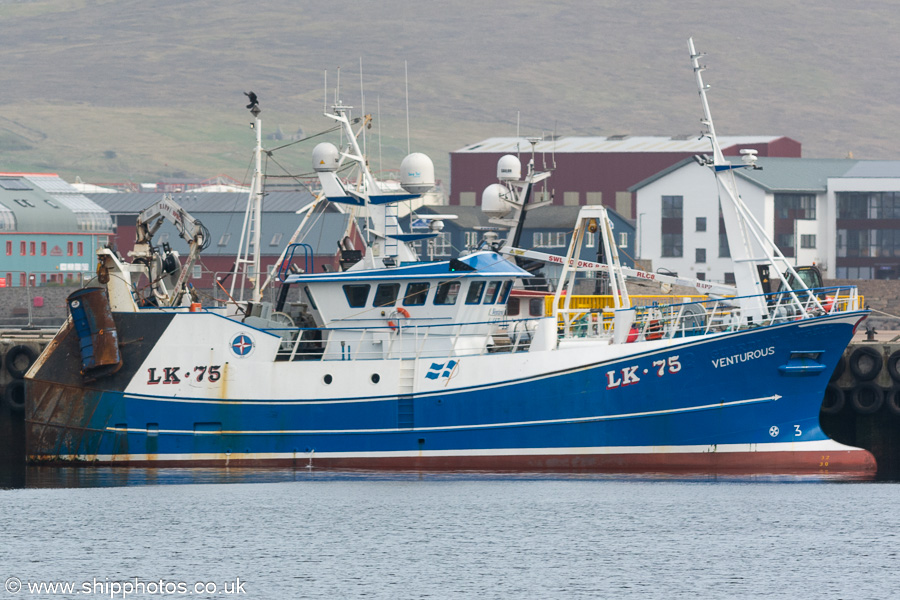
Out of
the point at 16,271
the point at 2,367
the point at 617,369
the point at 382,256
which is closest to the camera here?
the point at 617,369

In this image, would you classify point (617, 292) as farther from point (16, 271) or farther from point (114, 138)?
point (114, 138)

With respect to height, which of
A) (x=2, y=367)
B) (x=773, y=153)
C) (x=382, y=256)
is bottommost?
(x=2, y=367)

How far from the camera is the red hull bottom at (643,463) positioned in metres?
30.9

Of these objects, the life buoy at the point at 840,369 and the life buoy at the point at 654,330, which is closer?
the life buoy at the point at 654,330

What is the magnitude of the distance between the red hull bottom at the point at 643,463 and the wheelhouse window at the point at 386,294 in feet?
11.0

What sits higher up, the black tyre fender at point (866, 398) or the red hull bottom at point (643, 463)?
the black tyre fender at point (866, 398)

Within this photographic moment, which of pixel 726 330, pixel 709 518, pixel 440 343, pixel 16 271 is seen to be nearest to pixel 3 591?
pixel 440 343

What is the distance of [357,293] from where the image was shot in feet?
105

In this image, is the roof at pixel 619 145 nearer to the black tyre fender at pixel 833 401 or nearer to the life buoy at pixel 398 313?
the black tyre fender at pixel 833 401

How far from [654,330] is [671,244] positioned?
50536mm

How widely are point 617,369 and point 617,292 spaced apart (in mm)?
2356

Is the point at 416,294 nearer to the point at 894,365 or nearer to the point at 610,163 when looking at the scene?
the point at 894,365

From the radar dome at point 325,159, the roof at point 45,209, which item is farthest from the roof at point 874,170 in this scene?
the radar dome at point 325,159

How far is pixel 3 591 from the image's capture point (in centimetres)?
2381
